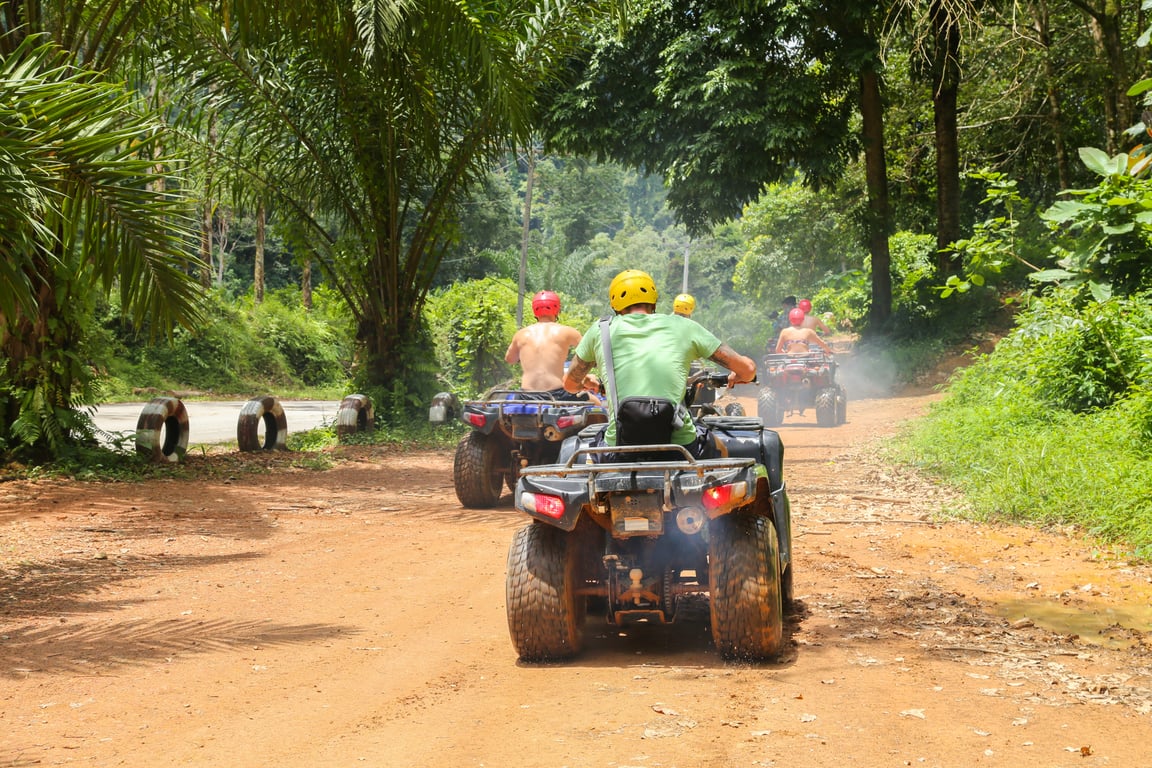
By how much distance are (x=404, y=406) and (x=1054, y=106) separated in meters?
15.4

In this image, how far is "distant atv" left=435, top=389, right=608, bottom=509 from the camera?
9094 mm

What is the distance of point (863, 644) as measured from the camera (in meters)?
5.27

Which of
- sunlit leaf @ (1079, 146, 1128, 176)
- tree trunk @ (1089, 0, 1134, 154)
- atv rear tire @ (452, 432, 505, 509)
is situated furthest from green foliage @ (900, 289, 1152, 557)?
tree trunk @ (1089, 0, 1134, 154)

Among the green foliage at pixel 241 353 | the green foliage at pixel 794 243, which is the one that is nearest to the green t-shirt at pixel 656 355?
the green foliage at pixel 794 243

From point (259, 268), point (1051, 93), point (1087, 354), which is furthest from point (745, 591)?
point (259, 268)

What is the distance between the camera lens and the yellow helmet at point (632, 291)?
546cm

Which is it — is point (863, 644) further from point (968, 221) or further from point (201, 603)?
point (968, 221)

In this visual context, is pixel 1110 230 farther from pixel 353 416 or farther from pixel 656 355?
pixel 353 416

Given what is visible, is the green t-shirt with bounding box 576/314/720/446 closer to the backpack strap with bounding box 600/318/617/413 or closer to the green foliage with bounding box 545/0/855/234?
the backpack strap with bounding box 600/318/617/413

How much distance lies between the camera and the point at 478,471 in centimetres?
963

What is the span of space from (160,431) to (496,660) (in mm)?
7876

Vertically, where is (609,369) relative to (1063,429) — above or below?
above

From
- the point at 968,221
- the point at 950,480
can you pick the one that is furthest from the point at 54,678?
the point at 968,221

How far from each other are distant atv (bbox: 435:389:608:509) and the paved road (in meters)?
6.78
